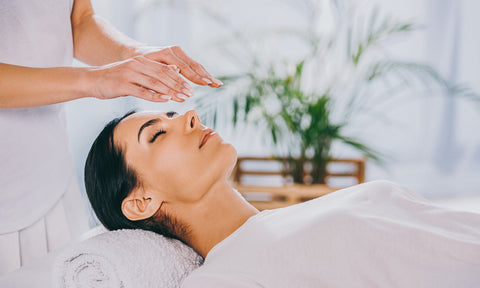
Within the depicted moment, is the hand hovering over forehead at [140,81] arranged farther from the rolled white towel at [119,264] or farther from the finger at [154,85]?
the rolled white towel at [119,264]

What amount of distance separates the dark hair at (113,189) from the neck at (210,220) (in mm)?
35

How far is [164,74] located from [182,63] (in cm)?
12

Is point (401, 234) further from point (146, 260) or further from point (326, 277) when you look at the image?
point (146, 260)

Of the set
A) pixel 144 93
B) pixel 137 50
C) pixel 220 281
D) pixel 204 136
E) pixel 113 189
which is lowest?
pixel 220 281

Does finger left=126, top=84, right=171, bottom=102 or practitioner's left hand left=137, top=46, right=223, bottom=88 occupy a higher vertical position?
practitioner's left hand left=137, top=46, right=223, bottom=88

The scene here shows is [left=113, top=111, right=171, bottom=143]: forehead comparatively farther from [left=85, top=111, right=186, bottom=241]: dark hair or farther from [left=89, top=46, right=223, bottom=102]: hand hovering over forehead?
[left=89, top=46, right=223, bottom=102]: hand hovering over forehead

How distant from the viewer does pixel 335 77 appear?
216cm

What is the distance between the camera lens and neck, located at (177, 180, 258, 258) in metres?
1.10

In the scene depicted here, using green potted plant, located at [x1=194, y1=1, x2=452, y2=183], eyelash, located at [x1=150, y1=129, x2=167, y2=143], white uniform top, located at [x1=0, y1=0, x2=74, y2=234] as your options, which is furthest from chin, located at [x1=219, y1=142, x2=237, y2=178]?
green potted plant, located at [x1=194, y1=1, x2=452, y2=183]

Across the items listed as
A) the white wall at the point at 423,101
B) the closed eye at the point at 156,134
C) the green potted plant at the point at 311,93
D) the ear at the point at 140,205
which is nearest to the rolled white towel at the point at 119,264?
the ear at the point at 140,205

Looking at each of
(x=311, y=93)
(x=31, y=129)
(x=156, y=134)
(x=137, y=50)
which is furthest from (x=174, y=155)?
(x=311, y=93)

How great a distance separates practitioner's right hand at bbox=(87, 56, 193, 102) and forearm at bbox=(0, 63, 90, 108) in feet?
0.13

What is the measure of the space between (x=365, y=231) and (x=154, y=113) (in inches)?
24.1

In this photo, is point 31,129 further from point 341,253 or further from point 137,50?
point 341,253
